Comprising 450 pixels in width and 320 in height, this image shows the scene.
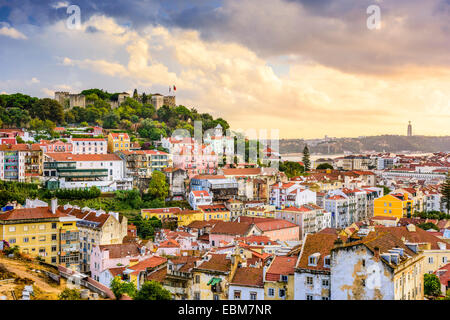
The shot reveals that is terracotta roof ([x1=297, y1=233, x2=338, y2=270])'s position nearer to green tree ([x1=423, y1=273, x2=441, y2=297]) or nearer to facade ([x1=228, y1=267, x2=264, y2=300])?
facade ([x1=228, y1=267, x2=264, y2=300])

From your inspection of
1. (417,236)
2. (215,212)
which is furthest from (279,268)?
(215,212)

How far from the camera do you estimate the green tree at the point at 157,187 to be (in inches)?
1086

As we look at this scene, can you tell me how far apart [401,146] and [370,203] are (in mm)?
77356

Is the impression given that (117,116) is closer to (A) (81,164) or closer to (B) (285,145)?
(A) (81,164)

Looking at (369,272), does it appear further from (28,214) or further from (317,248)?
(28,214)

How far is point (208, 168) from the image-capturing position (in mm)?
32750

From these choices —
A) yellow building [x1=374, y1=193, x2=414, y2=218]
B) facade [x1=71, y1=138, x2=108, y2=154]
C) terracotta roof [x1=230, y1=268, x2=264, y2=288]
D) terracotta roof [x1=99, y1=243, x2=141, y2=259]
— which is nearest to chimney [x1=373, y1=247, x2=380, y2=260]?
terracotta roof [x1=230, y1=268, x2=264, y2=288]

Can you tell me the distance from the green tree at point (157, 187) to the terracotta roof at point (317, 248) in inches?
737

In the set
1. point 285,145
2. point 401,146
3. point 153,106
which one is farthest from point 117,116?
point 401,146

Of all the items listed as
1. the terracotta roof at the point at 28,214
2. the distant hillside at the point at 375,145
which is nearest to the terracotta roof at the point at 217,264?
the terracotta roof at the point at 28,214

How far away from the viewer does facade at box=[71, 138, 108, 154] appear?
103 ft

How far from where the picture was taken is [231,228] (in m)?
20.4

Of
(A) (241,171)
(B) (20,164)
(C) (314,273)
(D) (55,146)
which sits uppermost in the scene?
(D) (55,146)

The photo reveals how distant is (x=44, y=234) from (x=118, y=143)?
685 inches
